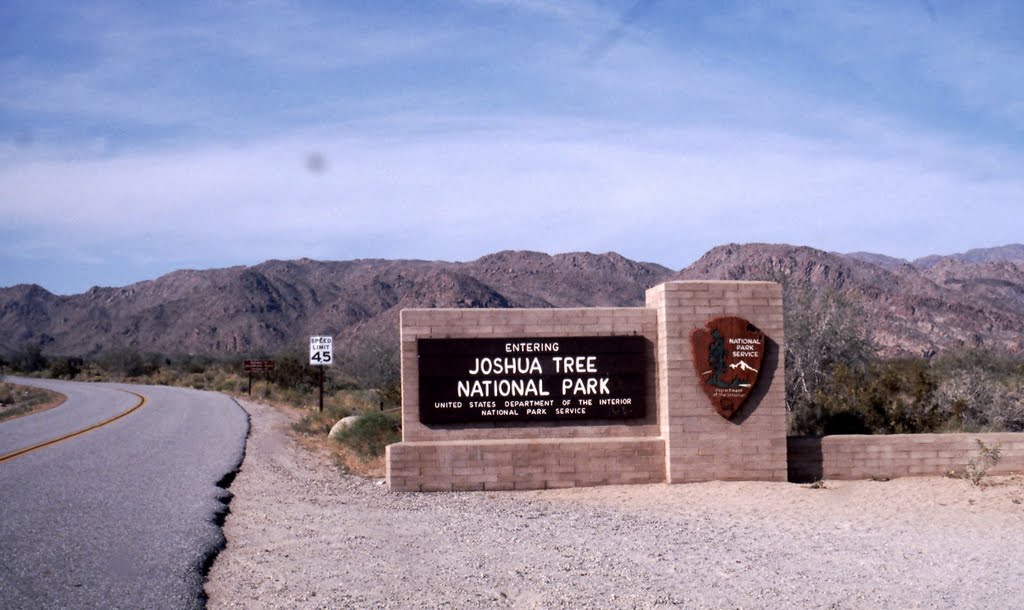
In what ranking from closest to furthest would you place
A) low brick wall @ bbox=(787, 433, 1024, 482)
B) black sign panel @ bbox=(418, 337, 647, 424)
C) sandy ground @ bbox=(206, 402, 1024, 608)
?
sandy ground @ bbox=(206, 402, 1024, 608), black sign panel @ bbox=(418, 337, 647, 424), low brick wall @ bbox=(787, 433, 1024, 482)

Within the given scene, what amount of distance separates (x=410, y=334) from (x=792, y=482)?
22.3 feet

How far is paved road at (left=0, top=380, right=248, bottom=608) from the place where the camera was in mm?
8484

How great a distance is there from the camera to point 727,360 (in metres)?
15.8

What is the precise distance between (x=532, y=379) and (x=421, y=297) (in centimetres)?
6452

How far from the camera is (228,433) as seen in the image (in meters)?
25.6

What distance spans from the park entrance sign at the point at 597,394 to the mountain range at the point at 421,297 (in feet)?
82.5

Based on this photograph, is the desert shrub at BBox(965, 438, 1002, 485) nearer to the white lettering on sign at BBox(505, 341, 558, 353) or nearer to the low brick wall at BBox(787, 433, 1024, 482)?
the low brick wall at BBox(787, 433, 1024, 482)

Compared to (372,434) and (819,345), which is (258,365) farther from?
(819,345)

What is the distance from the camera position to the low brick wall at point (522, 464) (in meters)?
15.5

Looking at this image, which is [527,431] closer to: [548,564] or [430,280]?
[548,564]

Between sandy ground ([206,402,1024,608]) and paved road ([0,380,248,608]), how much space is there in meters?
0.45

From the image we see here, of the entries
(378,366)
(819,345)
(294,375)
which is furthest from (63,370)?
(819,345)

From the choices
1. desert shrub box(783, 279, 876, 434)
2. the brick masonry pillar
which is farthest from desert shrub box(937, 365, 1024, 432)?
the brick masonry pillar

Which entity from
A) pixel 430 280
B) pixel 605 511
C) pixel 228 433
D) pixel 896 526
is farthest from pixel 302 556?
pixel 430 280
